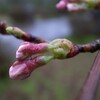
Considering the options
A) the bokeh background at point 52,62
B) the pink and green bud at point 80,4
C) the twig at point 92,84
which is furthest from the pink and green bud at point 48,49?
the bokeh background at point 52,62

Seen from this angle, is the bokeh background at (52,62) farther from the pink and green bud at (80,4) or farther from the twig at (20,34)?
the twig at (20,34)

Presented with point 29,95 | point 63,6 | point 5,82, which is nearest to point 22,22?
point 5,82

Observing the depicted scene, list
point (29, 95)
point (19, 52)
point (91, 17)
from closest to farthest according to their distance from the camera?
point (19, 52) < point (29, 95) < point (91, 17)

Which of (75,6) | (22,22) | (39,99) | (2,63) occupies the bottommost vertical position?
(75,6)

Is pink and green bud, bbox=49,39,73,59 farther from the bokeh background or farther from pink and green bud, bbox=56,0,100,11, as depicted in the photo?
the bokeh background

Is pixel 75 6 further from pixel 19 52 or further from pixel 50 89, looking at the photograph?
pixel 50 89

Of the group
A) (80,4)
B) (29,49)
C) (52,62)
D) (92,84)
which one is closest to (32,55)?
(29,49)
